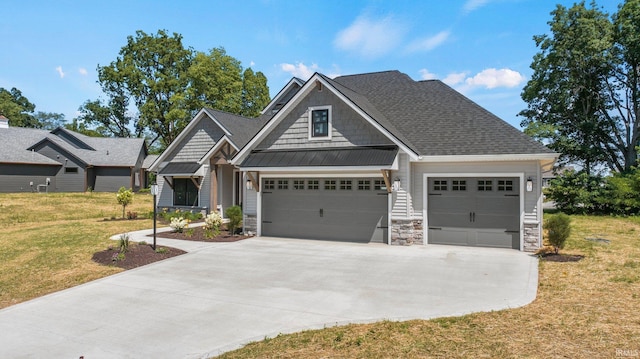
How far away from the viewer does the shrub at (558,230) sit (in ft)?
35.1

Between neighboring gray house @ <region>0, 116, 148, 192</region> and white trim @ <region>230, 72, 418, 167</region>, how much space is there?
2575 centimetres

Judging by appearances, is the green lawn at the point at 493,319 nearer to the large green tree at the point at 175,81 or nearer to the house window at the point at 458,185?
the house window at the point at 458,185

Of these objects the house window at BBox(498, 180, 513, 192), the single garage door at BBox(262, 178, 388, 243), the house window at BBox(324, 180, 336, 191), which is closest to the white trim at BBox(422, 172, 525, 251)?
the house window at BBox(498, 180, 513, 192)

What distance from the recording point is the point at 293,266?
10.0m

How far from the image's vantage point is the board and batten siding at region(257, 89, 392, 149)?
533 inches

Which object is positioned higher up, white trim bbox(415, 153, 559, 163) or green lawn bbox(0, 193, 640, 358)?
white trim bbox(415, 153, 559, 163)

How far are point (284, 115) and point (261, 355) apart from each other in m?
10.9

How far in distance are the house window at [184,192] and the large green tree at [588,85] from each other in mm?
23362

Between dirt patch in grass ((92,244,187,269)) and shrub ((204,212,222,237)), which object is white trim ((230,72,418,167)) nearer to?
shrub ((204,212,222,237))

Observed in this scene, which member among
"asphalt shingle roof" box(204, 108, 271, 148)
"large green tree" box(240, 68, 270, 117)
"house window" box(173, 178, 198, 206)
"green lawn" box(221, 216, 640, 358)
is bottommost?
"green lawn" box(221, 216, 640, 358)

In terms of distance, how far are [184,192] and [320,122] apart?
11437 mm

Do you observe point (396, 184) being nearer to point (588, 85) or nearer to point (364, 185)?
point (364, 185)

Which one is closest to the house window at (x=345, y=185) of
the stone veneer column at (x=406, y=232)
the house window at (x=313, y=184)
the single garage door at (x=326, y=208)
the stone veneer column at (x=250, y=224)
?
the single garage door at (x=326, y=208)

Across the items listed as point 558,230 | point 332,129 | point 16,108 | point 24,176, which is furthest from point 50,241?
point 16,108
